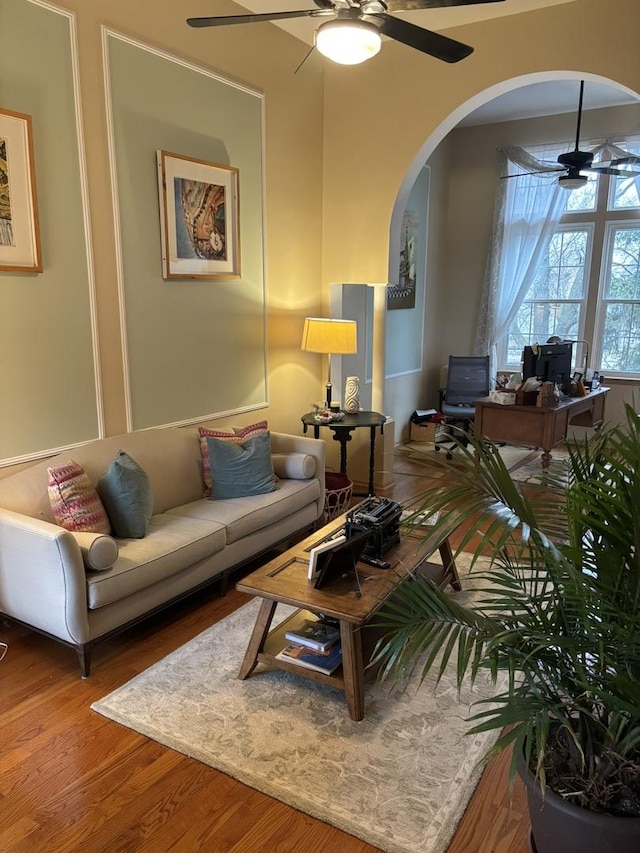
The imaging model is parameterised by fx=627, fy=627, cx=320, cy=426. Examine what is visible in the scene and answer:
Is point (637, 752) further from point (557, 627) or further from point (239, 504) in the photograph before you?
point (239, 504)

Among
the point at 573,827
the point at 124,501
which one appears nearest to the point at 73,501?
the point at 124,501

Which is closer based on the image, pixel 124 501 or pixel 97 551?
pixel 97 551

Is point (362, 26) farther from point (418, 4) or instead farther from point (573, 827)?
point (573, 827)

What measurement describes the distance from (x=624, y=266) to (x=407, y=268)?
2.26m

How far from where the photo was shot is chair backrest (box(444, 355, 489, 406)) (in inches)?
267

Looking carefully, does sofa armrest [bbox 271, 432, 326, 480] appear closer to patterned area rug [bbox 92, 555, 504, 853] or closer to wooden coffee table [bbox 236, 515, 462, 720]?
wooden coffee table [bbox 236, 515, 462, 720]

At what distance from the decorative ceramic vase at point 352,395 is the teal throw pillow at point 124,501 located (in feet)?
6.70

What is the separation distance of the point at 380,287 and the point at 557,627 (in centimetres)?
382

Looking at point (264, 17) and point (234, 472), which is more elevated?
point (264, 17)

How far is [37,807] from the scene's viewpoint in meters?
1.95

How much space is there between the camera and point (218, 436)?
377cm

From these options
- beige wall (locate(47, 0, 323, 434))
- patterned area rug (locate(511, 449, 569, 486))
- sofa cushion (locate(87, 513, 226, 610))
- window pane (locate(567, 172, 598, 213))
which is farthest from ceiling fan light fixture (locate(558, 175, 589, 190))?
sofa cushion (locate(87, 513, 226, 610))

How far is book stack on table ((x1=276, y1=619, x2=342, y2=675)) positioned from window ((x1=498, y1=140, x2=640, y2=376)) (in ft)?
16.2

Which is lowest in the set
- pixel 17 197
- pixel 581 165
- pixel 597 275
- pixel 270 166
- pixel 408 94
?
pixel 597 275
